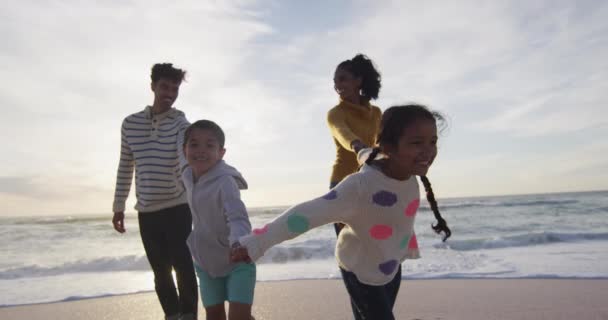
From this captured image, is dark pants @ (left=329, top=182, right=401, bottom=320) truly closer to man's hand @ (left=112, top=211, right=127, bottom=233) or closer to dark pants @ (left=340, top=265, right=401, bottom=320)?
dark pants @ (left=340, top=265, right=401, bottom=320)

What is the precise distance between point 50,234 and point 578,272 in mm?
16695

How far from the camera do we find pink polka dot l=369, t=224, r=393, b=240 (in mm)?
2084

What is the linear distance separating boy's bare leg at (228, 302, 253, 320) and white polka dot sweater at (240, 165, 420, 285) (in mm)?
494

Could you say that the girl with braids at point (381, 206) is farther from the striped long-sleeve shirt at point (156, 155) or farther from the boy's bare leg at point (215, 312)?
the striped long-sleeve shirt at point (156, 155)

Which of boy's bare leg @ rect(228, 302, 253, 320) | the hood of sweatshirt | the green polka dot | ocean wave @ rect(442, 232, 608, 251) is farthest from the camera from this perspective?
ocean wave @ rect(442, 232, 608, 251)

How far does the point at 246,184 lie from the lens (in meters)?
2.65

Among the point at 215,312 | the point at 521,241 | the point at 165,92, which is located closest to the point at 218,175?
the point at 215,312

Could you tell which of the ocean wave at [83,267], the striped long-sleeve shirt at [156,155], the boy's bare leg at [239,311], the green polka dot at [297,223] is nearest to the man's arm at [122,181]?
the striped long-sleeve shirt at [156,155]

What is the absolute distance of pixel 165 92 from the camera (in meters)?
3.40

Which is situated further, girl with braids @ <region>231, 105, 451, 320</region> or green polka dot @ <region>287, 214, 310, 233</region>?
girl with braids @ <region>231, 105, 451, 320</region>

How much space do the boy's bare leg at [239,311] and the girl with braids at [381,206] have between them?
0.47 meters

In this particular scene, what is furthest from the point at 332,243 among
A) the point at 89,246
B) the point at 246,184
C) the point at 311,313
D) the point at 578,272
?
the point at 246,184

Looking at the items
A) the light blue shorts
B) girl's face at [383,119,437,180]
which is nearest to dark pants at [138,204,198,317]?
the light blue shorts

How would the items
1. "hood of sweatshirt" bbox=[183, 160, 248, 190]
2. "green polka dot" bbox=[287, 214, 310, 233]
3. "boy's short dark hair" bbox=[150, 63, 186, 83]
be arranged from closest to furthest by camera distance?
1. "green polka dot" bbox=[287, 214, 310, 233]
2. "hood of sweatshirt" bbox=[183, 160, 248, 190]
3. "boy's short dark hair" bbox=[150, 63, 186, 83]
